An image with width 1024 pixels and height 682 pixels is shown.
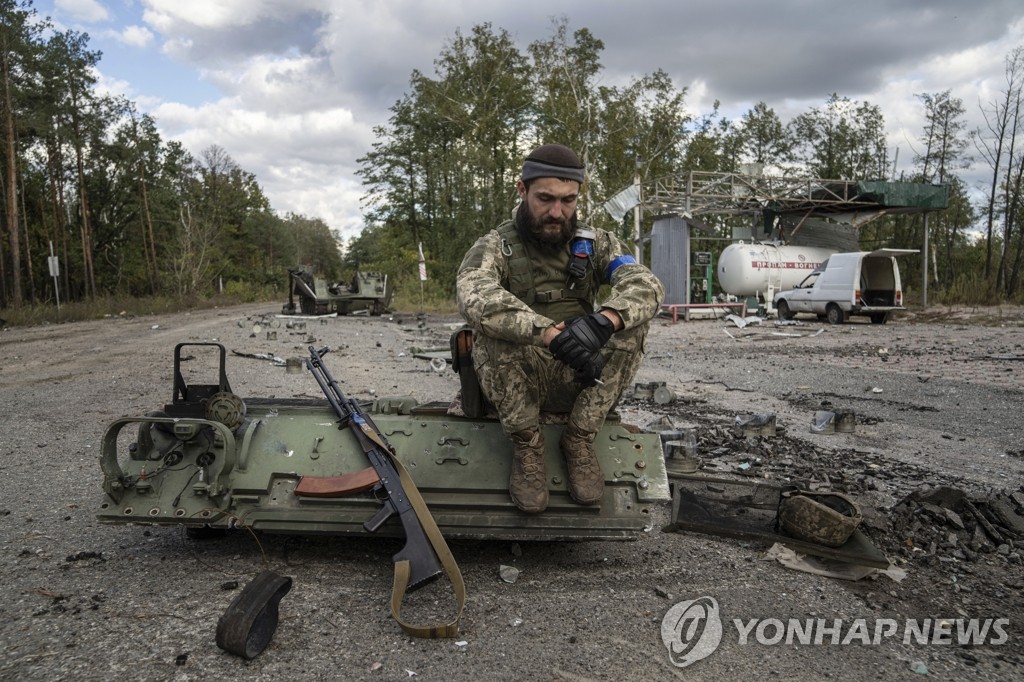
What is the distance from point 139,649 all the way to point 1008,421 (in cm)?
715

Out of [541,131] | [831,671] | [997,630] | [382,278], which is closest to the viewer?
[831,671]

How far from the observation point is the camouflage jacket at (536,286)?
3.16 m

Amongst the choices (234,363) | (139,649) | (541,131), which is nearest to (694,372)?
(234,363)

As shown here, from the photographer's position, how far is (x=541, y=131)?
31125mm

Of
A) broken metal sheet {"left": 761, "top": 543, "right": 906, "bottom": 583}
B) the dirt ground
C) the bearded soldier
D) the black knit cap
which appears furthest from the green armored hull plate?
the black knit cap

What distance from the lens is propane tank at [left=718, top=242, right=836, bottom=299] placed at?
23016mm

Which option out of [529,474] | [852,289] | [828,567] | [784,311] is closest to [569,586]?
[529,474]

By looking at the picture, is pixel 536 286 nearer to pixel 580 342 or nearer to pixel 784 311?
pixel 580 342

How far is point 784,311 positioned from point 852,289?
9.58 feet

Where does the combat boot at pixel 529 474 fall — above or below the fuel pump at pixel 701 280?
below

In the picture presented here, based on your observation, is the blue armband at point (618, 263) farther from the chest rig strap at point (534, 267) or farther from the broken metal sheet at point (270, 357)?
the broken metal sheet at point (270, 357)

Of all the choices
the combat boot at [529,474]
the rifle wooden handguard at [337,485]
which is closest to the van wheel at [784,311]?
the combat boot at [529,474]

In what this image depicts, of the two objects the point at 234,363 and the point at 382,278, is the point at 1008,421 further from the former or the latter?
the point at 382,278

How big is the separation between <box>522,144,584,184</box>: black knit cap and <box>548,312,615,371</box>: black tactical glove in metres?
0.85
